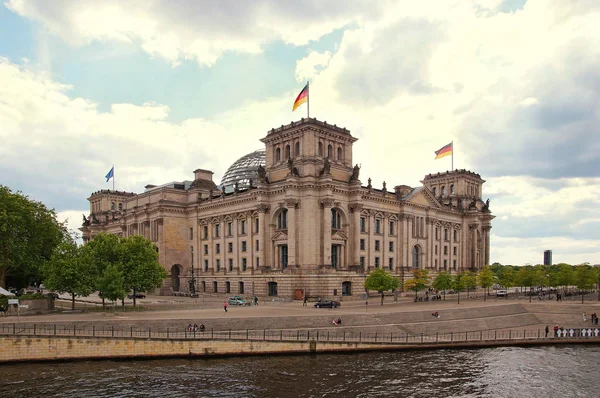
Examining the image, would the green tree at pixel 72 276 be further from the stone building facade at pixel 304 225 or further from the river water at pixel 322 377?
the stone building facade at pixel 304 225

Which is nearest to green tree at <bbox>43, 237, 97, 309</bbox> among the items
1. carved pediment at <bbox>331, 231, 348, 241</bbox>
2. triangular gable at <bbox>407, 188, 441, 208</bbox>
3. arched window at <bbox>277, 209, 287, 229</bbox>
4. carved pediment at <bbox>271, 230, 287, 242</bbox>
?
carved pediment at <bbox>271, 230, 287, 242</bbox>

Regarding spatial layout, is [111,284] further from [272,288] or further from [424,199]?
[424,199]

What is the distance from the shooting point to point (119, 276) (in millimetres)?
61594

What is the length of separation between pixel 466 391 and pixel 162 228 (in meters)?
81.1

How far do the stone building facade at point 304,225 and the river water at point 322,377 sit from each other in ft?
123

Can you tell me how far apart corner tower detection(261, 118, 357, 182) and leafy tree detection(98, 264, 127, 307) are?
35.0 meters

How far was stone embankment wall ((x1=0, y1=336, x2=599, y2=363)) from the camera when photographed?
4381 cm

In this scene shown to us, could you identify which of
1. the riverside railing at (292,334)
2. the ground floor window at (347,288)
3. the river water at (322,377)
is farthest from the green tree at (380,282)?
the river water at (322,377)

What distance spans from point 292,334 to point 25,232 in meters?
48.4

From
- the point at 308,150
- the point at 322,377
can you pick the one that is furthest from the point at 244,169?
the point at 322,377

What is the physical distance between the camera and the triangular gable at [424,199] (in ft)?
347

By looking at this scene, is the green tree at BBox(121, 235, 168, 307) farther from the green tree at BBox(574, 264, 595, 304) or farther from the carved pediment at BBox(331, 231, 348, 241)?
the green tree at BBox(574, 264, 595, 304)

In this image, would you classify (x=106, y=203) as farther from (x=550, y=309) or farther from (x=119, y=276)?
(x=550, y=309)

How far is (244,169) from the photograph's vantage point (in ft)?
444
